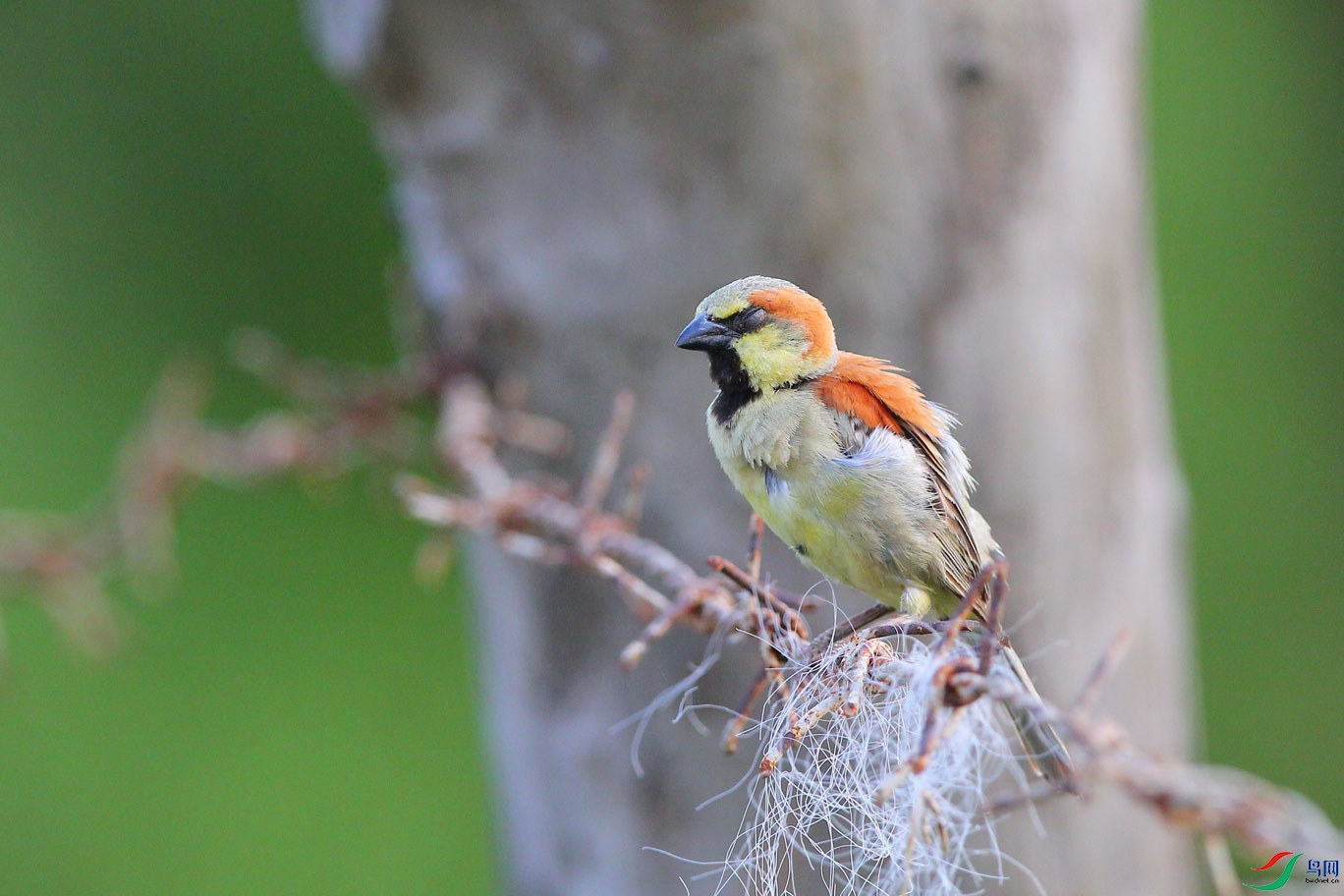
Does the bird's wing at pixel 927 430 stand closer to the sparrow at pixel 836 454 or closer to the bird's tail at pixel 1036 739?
the sparrow at pixel 836 454

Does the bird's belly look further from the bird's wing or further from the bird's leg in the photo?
the bird's leg

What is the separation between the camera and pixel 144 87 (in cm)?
404

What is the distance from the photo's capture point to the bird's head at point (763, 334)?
109cm

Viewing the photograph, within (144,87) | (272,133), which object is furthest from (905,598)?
(144,87)

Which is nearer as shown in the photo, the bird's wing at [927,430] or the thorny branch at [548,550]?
the thorny branch at [548,550]

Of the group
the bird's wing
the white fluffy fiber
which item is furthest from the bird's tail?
the bird's wing

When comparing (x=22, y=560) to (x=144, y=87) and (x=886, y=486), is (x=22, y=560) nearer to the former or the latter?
(x=886, y=486)

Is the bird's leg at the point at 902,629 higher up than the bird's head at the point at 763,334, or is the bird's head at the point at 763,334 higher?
the bird's head at the point at 763,334

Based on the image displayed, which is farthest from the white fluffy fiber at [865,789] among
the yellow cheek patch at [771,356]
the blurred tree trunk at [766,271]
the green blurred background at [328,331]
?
the green blurred background at [328,331]

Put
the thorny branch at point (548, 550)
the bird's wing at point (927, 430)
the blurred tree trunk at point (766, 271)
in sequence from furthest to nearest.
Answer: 1. the blurred tree trunk at point (766, 271)
2. the bird's wing at point (927, 430)
3. the thorny branch at point (548, 550)

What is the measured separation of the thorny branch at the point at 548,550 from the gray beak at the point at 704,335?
0.37 feet

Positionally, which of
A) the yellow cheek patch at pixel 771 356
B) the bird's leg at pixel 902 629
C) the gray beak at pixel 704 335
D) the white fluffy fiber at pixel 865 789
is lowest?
the white fluffy fiber at pixel 865 789

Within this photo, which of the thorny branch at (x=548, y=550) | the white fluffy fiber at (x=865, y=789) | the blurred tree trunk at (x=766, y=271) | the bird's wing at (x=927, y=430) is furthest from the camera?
the blurred tree trunk at (x=766, y=271)

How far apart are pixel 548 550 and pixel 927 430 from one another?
20.3 inches
